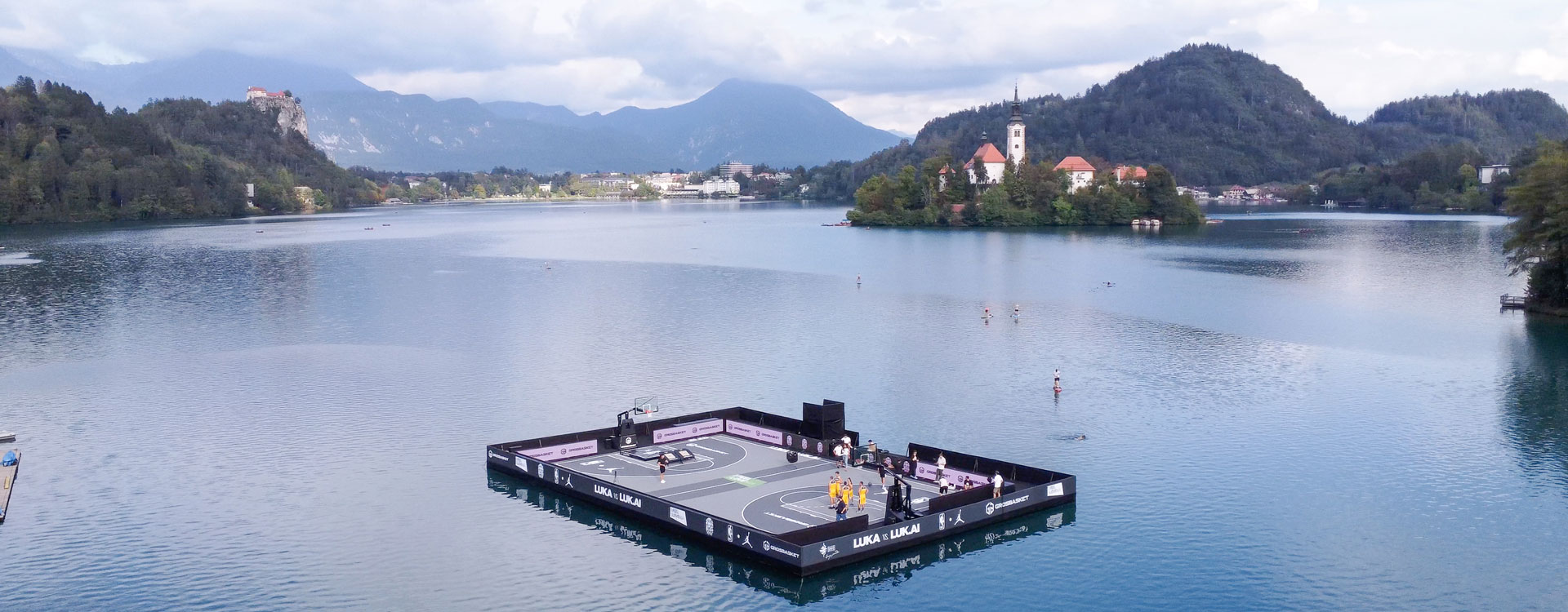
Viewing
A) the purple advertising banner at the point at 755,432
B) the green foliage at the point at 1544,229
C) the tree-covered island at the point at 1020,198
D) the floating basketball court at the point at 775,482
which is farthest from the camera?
the tree-covered island at the point at 1020,198

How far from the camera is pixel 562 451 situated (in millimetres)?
36781

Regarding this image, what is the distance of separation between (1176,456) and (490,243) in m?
122

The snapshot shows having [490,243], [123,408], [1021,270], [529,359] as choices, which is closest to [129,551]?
[123,408]

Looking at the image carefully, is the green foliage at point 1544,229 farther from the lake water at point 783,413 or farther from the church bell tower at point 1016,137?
the church bell tower at point 1016,137

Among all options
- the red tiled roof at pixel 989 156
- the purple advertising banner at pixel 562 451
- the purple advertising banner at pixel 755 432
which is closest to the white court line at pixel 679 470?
the purple advertising banner at pixel 562 451

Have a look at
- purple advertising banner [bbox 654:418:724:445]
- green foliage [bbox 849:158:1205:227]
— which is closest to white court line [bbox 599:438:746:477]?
purple advertising banner [bbox 654:418:724:445]

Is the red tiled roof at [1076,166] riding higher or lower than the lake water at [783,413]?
higher

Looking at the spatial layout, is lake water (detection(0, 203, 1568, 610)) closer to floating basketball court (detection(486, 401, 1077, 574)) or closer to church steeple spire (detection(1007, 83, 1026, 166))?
floating basketball court (detection(486, 401, 1077, 574))

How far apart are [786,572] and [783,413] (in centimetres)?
1604

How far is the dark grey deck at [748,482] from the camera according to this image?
101 feet

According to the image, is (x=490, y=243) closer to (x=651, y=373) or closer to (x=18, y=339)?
(x=18, y=339)

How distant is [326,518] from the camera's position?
32.2 metres

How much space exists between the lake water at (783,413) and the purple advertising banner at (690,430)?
13.6 feet

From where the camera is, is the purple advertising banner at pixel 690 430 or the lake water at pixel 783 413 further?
the purple advertising banner at pixel 690 430
